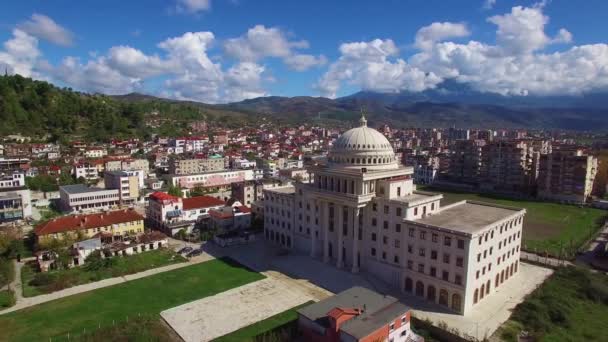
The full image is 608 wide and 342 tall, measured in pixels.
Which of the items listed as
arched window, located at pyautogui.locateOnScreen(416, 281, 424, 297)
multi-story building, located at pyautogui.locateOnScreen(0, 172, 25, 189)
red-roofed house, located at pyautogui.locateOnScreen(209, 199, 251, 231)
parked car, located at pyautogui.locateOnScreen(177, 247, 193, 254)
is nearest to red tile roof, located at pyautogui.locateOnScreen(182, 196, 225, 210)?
red-roofed house, located at pyautogui.locateOnScreen(209, 199, 251, 231)

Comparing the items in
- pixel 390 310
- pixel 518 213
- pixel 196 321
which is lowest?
pixel 196 321

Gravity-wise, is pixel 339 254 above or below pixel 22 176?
below

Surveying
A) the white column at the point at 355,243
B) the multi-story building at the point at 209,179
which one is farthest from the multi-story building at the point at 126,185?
the white column at the point at 355,243

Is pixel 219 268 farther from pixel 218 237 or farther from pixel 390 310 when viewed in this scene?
pixel 390 310

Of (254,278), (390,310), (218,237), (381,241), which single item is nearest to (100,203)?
(218,237)

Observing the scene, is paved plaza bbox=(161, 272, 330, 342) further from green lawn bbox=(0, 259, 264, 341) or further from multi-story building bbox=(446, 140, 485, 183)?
multi-story building bbox=(446, 140, 485, 183)

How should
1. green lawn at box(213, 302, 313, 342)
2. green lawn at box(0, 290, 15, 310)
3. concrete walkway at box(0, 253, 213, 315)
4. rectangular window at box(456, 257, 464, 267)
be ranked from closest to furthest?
green lawn at box(213, 302, 313, 342) < rectangular window at box(456, 257, 464, 267) < green lawn at box(0, 290, 15, 310) < concrete walkway at box(0, 253, 213, 315)

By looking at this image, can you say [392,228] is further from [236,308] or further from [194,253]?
[194,253]

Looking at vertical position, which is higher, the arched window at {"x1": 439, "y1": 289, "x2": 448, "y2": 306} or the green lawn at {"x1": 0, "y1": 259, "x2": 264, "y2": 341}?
the arched window at {"x1": 439, "y1": 289, "x2": 448, "y2": 306}
